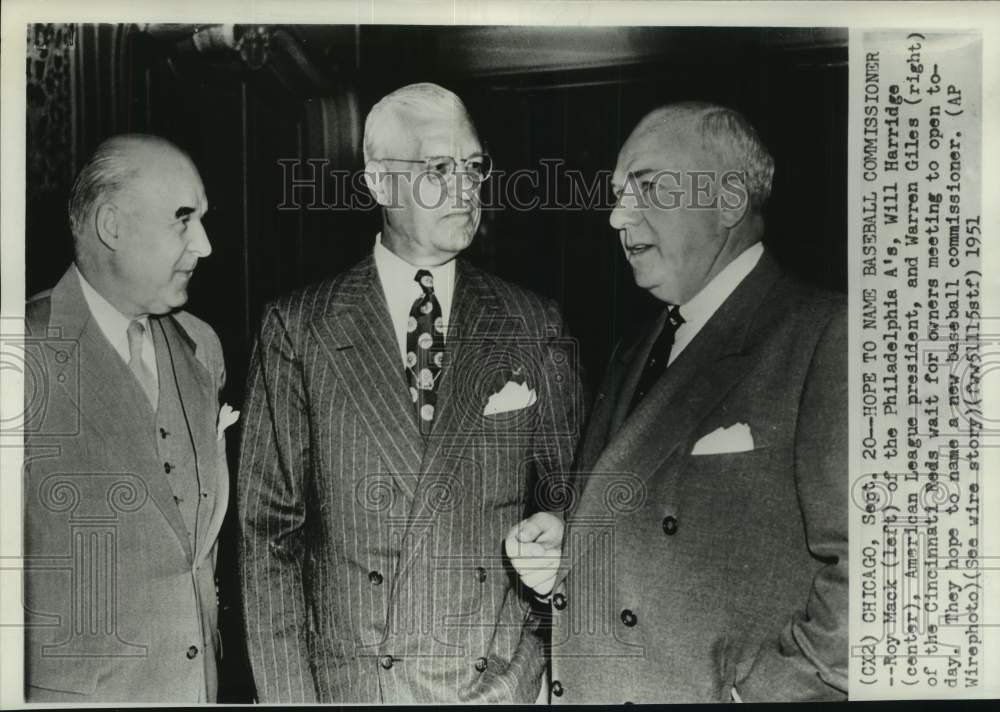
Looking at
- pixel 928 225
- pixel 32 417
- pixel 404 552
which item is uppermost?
pixel 928 225

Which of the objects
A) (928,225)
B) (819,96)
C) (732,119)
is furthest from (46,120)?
(928,225)

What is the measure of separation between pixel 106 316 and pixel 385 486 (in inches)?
35.8

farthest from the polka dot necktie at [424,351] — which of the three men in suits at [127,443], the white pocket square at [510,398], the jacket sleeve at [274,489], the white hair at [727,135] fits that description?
the white hair at [727,135]

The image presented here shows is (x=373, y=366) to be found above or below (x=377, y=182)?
below

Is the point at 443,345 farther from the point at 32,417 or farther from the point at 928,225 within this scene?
the point at 928,225

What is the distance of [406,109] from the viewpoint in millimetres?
2611

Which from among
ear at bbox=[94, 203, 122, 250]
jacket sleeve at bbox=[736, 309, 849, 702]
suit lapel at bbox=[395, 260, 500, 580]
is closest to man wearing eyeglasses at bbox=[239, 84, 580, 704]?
suit lapel at bbox=[395, 260, 500, 580]

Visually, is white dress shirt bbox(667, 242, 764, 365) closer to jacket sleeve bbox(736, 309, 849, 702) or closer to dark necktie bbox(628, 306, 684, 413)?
dark necktie bbox(628, 306, 684, 413)

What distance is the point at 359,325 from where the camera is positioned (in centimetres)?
262

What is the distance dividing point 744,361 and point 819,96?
77 centimetres

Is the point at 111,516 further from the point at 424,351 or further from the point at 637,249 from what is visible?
the point at 637,249

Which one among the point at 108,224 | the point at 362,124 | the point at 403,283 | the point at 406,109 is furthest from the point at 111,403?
the point at 406,109

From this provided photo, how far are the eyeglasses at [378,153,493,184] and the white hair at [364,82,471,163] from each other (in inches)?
2.8

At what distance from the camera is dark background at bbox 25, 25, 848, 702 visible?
103 inches
